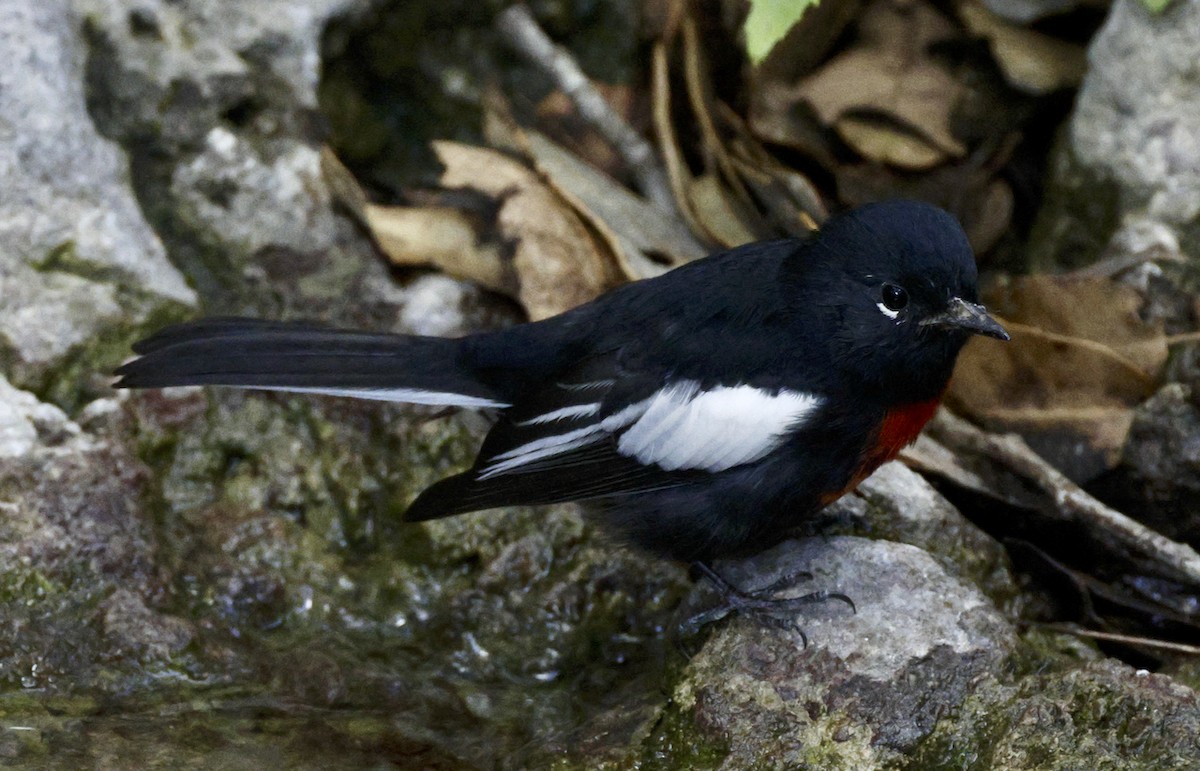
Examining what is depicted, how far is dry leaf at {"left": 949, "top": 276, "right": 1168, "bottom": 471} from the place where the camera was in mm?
3770

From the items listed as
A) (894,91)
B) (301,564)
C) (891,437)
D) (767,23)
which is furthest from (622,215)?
(301,564)

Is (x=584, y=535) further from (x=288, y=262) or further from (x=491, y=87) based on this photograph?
(x=491, y=87)

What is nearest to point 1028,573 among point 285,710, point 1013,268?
point 1013,268

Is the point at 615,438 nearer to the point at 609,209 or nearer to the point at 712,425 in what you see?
the point at 712,425

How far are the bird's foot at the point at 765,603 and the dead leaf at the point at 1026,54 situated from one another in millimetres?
2182

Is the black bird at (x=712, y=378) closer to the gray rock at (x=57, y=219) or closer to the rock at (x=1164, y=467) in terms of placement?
the gray rock at (x=57, y=219)

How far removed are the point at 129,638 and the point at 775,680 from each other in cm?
150

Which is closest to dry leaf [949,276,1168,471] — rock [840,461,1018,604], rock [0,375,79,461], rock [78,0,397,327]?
rock [840,461,1018,604]

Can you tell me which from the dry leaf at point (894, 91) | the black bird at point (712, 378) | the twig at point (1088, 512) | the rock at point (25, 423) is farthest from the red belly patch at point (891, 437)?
Result: the rock at point (25, 423)

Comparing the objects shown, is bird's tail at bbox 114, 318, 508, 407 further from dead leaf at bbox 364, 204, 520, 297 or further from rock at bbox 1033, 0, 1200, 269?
rock at bbox 1033, 0, 1200, 269

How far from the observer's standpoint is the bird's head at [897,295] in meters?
3.12

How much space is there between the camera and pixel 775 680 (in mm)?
2920

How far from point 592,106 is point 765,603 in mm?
2132

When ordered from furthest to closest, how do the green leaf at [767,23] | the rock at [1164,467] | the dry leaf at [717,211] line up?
the dry leaf at [717,211] < the green leaf at [767,23] < the rock at [1164,467]
